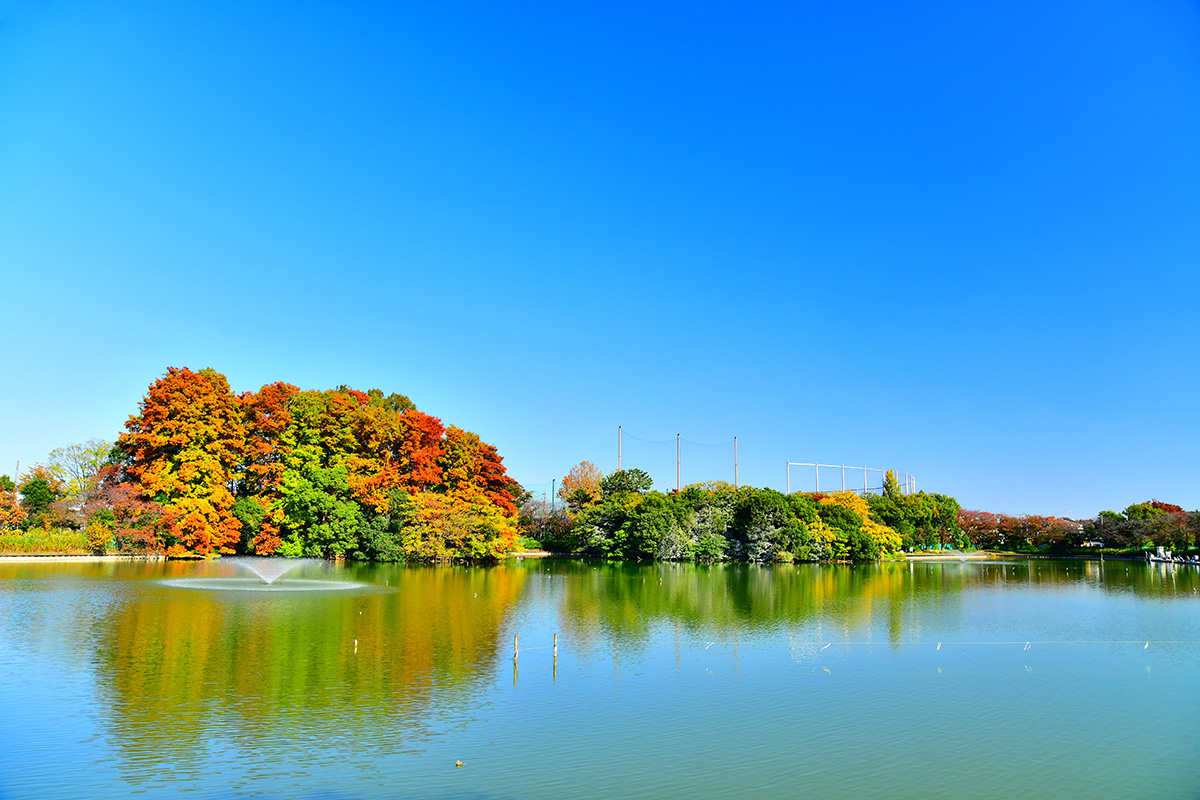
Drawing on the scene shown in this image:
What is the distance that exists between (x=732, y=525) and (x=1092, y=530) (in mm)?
42376

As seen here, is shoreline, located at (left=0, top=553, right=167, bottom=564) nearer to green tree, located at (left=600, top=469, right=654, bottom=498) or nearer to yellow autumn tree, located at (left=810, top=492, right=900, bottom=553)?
green tree, located at (left=600, top=469, right=654, bottom=498)

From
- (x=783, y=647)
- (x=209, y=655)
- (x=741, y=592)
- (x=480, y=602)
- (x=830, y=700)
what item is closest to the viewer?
(x=830, y=700)

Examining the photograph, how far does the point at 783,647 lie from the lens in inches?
789

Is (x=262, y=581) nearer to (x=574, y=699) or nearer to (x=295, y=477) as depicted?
(x=295, y=477)

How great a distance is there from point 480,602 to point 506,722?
1523 centimetres

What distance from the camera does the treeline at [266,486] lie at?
41.7m

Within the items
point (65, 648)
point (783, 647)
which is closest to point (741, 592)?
point (783, 647)

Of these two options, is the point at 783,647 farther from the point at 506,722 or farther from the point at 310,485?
the point at 310,485

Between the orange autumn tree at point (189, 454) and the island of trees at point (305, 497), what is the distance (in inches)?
2.7

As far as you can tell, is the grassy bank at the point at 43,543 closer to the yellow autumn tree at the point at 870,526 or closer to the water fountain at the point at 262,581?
the water fountain at the point at 262,581

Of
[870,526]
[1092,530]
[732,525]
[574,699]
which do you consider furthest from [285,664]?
[1092,530]

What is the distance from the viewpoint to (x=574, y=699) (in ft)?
46.6

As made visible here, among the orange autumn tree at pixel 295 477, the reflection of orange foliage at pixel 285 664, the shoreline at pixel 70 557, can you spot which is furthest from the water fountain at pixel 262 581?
the shoreline at pixel 70 557

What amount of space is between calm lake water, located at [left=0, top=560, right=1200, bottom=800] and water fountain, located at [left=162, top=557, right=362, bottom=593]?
167cm
